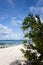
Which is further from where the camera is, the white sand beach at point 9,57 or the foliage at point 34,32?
the white sand beach at point 9,57

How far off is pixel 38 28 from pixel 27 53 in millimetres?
2331

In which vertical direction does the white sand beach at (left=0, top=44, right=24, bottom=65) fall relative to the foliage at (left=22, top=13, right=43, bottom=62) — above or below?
below

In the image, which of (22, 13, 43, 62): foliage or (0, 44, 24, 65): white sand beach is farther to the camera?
(0, 44, 24, 65): white sand beach

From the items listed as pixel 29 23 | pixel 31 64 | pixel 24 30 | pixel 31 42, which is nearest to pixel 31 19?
pixel 29 23

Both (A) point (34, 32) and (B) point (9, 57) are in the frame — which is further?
(B) point (9, 57)

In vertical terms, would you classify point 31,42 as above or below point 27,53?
above

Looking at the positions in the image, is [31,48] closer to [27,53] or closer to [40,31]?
[27,53]

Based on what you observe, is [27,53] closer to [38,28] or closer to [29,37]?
[29,37]

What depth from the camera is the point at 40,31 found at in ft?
36.2

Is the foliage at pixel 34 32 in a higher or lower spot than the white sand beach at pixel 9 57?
higher

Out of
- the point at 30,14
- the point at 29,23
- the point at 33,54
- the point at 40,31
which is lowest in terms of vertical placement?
the point at 33,54

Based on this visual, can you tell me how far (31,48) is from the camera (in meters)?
12.0

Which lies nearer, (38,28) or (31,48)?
(38,28)

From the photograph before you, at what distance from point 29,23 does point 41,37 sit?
150 centimetres
